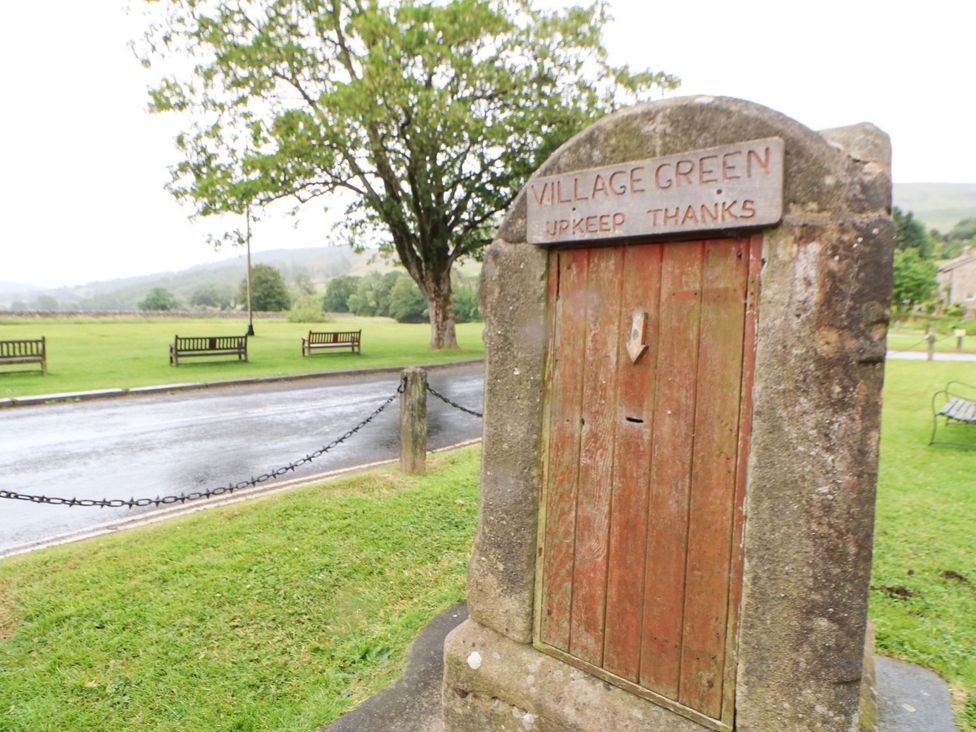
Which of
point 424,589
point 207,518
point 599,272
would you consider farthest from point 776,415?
point 207,518

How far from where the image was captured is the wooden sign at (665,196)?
2180 mm

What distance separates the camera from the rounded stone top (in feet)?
6.86

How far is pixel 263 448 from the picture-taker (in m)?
8.86

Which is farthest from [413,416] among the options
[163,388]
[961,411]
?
[163,388]

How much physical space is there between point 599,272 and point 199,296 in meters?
137

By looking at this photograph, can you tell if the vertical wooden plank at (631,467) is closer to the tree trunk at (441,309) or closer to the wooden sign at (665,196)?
the wooden sign at (665,196)

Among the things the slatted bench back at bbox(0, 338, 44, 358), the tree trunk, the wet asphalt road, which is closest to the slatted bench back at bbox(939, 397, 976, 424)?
the wet asphalt road

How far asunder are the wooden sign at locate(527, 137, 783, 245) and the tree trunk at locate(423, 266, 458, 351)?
2058 cm

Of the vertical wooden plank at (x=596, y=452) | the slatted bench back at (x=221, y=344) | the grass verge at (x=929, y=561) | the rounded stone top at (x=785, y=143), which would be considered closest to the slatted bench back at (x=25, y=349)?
the slatted bench back at (x=221, y=344)

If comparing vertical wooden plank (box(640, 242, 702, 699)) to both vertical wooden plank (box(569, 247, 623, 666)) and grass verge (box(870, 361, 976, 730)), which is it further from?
grass verge (box(870, 361, 976, 730))

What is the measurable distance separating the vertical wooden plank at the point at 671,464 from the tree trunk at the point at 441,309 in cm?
2097

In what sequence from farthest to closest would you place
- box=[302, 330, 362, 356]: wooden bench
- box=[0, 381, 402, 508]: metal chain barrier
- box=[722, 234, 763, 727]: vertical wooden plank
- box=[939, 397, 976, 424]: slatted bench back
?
box=[302, 330, 362, 356]: wooden bench < box=[939, 397, 976, 424]: slatted bench back < box=[0, 381, 402, 508]: metal chain barrier < box=[722, 234, 763, 727]: vertical wooden plank

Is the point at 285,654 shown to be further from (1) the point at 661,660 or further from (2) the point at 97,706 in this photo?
(1) the point at 661,660

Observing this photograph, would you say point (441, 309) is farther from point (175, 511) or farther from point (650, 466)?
point (650, 466)
